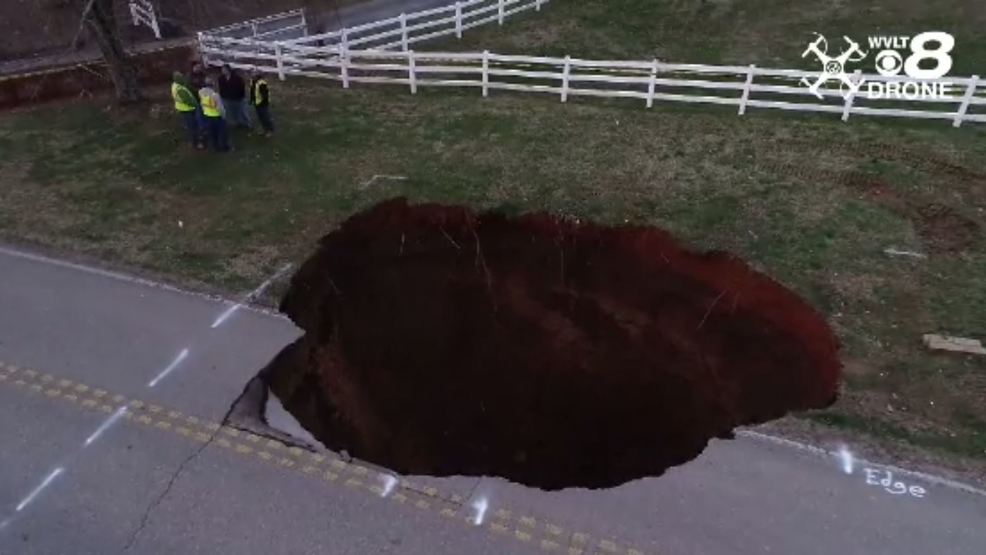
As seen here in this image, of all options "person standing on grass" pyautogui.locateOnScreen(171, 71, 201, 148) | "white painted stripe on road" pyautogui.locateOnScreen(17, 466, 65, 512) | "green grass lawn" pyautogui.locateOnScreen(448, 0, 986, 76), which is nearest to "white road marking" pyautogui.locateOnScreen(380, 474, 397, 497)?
"white painted stripe on road" pyautogui.locateOnScreen(17, 466, 65, 512)

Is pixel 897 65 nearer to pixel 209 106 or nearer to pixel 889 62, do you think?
pixel 889 62

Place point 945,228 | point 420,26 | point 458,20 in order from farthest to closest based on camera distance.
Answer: point 458,20, point 420,26, point 945,228

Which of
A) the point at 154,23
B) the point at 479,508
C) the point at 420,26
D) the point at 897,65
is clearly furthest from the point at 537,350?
the point at 154,23

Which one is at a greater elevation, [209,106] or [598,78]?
[598,78]

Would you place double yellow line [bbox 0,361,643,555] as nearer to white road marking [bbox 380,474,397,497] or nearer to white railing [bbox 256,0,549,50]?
white road marking [bbox 380,474,397,497]

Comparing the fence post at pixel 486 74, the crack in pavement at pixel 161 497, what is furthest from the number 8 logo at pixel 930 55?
the crack in pavement at pixel 161 497

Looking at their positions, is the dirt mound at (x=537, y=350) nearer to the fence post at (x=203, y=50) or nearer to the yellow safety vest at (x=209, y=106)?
the yellow safety vest at (x=209, y=106)
